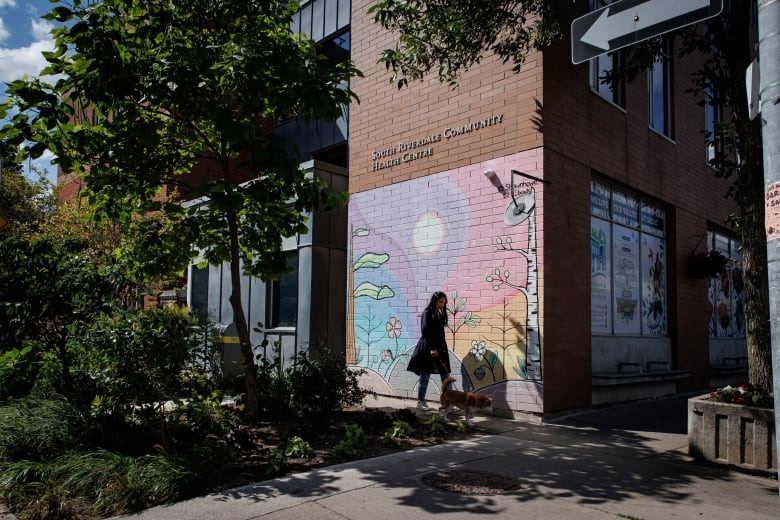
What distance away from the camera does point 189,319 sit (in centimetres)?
564

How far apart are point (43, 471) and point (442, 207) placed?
6.55m

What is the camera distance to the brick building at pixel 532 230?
8.55 meters

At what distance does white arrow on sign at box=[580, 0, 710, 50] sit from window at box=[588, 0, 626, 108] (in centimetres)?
501

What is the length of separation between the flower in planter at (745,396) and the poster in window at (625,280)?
3.68 metres

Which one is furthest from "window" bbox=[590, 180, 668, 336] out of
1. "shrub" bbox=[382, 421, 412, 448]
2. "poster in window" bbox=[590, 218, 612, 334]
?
"shrub" bbox=[382, 421, 412, 448]

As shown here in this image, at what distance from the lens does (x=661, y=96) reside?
40.5 ft

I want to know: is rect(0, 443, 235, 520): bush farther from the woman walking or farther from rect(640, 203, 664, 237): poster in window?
rect(640, 203, 664, 237): poster in window

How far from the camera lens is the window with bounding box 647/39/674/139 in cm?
1182

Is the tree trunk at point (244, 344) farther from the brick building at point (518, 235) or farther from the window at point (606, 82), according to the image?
the window at point (606, 82)

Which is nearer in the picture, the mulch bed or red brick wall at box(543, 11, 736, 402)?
the mulch bed

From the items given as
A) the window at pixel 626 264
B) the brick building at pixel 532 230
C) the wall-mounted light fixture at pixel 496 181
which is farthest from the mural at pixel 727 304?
the wall-mounted light fixture at pixel 496 181

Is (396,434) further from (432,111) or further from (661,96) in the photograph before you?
(661,96)

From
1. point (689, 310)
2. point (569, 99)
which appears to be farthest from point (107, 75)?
point (689, 310)

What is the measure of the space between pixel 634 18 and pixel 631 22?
0.04 m
